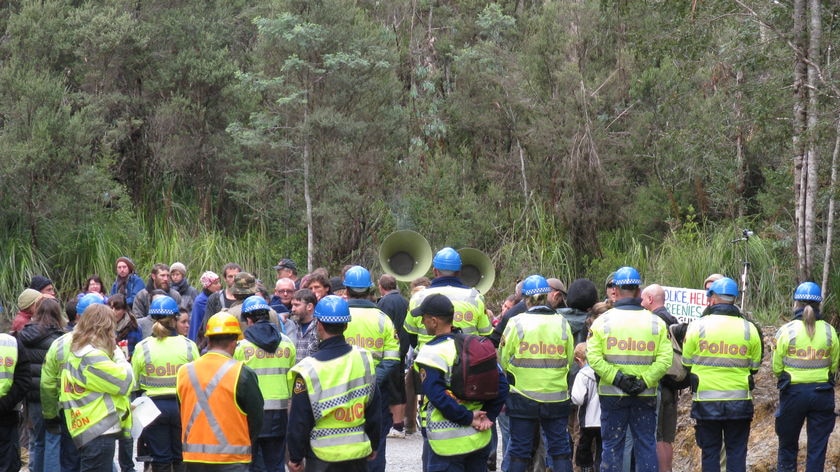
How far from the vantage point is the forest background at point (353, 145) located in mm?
19000

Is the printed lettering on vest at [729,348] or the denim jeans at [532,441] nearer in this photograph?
the denim jeans at [532,441]

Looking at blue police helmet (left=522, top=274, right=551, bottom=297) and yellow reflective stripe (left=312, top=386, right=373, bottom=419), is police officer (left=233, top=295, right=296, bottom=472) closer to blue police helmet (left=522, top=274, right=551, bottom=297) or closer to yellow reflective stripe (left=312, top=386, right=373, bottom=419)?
yellow reflective stripe (left=312, top=386, right=373, bottom=419)

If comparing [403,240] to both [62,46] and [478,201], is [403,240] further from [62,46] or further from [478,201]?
[62,46]

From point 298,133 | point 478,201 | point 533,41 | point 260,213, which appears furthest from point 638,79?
point 260,213

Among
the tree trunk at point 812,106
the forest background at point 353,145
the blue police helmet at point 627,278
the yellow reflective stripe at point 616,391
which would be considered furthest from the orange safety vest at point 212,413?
the forest background at point 353,145

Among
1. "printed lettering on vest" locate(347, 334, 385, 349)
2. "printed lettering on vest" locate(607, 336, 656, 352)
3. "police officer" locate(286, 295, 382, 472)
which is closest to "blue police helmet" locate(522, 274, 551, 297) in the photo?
"printed lettering on vest" locate(607, 336, 656, 352)

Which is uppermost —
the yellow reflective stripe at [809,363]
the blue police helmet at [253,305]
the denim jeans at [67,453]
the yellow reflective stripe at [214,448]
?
the blue police helmet at [253,305]

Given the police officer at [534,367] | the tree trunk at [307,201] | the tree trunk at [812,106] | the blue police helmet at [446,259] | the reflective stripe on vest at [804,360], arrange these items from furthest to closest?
the tree trunk at [307,201]
the tree trunk at [812,106]
the reflective stripe on vest at [804,360]
the blue police helmet at [446,259]
the police officer at [534,367]

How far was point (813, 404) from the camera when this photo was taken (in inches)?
370

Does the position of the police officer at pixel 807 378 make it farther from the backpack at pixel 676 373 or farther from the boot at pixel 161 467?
the boot at pixel 161 467

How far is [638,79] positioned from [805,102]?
8.99m

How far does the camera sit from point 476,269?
16.2m

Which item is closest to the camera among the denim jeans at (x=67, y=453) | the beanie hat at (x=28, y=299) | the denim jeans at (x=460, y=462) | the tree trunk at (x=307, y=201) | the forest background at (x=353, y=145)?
the denim jeans at (x=460, y=462)

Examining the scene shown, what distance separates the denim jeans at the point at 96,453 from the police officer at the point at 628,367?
12.6ft
